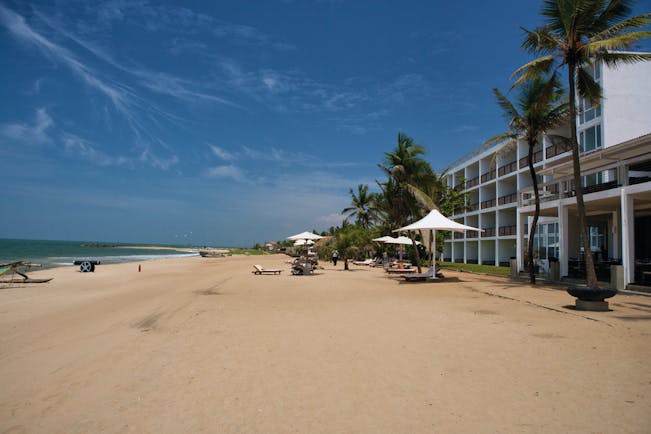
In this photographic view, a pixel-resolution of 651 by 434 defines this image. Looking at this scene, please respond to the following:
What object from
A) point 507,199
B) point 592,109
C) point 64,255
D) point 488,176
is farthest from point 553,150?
point 64,255

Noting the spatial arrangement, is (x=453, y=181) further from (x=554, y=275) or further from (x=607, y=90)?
(x=554, y=275)

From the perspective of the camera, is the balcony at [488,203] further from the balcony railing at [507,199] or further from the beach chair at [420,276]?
the beach chair at [420,276]

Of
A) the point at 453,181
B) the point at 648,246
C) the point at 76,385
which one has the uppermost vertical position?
the point at 453,181

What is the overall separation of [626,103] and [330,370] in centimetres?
2605

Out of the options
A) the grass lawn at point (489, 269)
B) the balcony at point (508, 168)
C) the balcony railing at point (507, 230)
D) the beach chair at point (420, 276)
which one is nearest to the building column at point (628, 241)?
the beach chair at point (420, 276)

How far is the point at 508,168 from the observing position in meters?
34.6

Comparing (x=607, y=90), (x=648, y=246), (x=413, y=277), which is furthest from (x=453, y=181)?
(x=413, y=277)

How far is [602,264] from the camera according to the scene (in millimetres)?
17703

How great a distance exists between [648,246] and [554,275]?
18.4 feet

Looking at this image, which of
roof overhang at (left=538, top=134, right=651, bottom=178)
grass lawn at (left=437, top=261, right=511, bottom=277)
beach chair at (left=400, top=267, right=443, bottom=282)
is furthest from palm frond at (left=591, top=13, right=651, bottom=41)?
grass lawn at (left=437, top=261, right=511, bottom=277)

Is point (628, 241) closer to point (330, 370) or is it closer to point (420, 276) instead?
point (420, 276)

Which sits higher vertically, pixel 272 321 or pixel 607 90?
pixel 607 90

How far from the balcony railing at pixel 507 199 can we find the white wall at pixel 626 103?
11.2 metres

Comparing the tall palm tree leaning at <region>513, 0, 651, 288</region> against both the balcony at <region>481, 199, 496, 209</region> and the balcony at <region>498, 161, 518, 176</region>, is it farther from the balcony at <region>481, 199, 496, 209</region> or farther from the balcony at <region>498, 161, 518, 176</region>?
the balcony at <region>481, 199, 496, 209</region>
